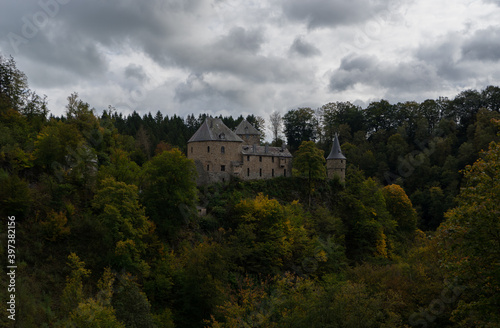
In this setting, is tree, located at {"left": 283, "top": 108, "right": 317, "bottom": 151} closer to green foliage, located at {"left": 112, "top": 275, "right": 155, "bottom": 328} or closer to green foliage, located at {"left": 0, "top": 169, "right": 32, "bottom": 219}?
green foliage, located at {"left": 0, "top": 169, "right": 32, "bottom": 219}

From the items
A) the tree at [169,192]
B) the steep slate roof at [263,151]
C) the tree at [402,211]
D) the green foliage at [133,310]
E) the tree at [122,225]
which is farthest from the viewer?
the tree at [402,211]

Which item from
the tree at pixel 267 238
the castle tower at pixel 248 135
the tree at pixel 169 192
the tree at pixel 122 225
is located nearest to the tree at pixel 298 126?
the castle tower at pixel 248 135

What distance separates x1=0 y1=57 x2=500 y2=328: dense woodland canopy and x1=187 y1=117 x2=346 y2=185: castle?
1706 mm

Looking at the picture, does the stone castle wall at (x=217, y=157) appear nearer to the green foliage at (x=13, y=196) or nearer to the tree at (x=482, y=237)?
the green foliage at (x=13, y=196)

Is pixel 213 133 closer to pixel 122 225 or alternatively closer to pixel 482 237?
pixel 122 225

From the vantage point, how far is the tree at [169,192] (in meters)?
33.9

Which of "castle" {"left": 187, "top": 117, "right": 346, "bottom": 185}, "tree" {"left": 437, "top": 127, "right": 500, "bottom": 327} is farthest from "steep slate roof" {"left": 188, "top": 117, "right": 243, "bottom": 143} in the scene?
"tree" {"left": 437, "top": 127, "right": 500, "bottom": 327}

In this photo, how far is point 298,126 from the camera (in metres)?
81.8

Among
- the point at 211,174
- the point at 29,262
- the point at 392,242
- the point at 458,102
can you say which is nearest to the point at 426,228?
the point at 392,242

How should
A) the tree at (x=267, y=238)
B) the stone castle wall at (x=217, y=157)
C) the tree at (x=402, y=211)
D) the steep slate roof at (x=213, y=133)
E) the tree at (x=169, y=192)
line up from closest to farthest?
the tree at (x=169, y=192) → the tree at (x=267, y=238) → the stone castle wall at (x=217, y=157) → the steep slate roof at (x=213, y=133) → the tree at (x=402, y=211)

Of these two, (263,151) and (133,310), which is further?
(263,151)

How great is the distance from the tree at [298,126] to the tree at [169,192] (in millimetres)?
48624

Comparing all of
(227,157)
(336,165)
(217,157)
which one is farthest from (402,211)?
(217,157)

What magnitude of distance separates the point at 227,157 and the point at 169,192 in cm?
1251
